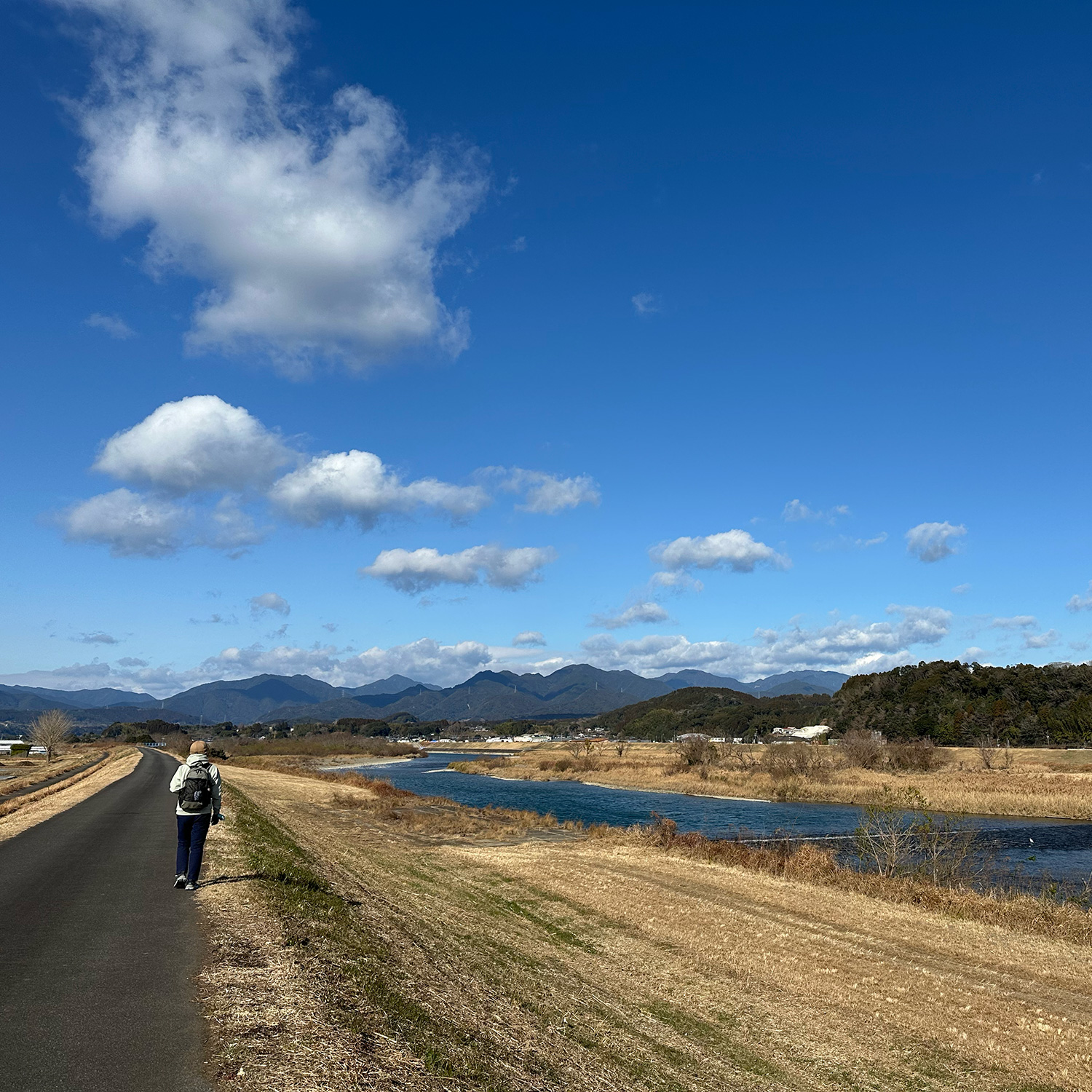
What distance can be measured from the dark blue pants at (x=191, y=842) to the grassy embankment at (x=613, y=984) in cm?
55

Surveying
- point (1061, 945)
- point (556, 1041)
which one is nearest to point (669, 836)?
point (1061, 945)

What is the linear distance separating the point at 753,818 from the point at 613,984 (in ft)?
144

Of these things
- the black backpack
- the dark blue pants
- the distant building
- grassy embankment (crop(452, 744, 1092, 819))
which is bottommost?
the distant building

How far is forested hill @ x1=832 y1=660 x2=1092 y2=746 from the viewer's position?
4523 inches

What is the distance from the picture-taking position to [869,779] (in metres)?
77.1

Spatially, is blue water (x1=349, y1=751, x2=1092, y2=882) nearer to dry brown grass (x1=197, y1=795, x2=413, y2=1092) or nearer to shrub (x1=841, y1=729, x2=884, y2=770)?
shrub (x1=841, y1=729, x2=884, y2=770)

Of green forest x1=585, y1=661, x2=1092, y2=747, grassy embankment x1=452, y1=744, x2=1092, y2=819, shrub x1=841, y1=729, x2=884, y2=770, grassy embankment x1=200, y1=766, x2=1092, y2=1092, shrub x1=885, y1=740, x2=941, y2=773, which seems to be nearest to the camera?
grassy embankment x1=200, y1=766, x2=1092, y2=1092

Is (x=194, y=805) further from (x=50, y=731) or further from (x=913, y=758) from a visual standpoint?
(x=50, y=731)

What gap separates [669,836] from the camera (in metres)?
33.9

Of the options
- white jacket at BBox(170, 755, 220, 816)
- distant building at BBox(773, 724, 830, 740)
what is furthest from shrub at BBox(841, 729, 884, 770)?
white jacket at BBox(170, 755, 220, 816)

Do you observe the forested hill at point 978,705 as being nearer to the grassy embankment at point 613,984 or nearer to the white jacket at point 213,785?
the grassy embankment at point 613,984

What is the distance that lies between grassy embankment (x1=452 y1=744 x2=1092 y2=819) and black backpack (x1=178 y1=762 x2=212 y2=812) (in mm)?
61118

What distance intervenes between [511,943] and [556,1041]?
279 inches

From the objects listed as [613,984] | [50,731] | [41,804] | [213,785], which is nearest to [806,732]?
[50,731]
